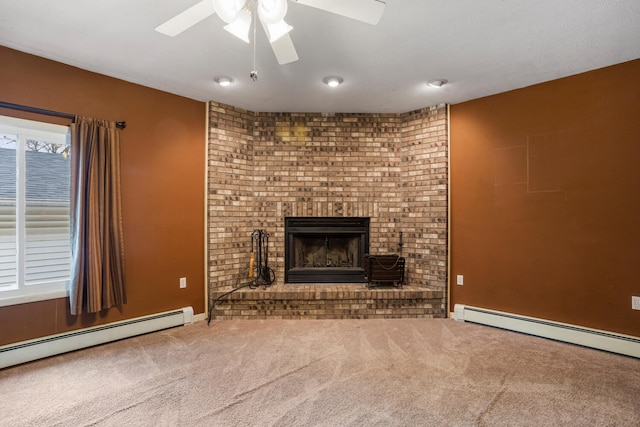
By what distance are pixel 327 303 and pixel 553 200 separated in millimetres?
2505

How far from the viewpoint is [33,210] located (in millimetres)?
2814

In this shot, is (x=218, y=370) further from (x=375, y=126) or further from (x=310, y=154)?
(x=375, y=126)

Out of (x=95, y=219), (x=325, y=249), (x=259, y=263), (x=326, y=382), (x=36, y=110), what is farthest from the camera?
(x=325, y=249)

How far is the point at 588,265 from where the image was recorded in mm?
3086

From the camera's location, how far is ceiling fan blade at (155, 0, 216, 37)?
166 cm

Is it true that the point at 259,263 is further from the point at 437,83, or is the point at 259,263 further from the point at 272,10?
the point at 272,10

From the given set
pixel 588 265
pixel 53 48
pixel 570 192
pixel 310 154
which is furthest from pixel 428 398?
pixel 53 48

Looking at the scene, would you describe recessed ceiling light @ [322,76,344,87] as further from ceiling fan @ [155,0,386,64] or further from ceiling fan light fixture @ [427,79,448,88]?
ceiling fan @ [155,0,386,64]

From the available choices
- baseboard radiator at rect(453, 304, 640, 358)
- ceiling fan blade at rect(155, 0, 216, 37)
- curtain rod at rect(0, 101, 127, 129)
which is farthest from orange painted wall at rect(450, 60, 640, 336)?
curtain rod at rect(0, 101, 127, 129)

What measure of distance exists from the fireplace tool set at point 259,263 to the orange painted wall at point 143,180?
0.58 m

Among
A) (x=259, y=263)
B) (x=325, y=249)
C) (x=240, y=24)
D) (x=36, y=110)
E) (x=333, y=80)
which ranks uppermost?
(x=333, y=80)

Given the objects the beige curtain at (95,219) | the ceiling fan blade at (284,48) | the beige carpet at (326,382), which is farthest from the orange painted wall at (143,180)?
the ceiling fan blade at (284,48)

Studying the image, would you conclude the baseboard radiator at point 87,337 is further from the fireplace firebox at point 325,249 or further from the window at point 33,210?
the fireplace firebox at point 325,249

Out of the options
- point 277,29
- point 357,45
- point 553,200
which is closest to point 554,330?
point 553,200
